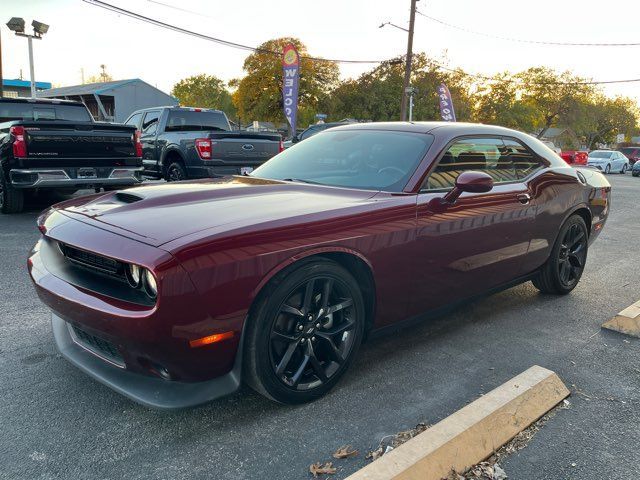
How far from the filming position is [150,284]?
7.16ft

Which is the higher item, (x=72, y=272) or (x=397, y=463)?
(x=72, y=272)

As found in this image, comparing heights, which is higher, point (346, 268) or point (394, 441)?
point (346, 268)

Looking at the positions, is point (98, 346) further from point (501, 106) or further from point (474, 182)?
point (501, 106)

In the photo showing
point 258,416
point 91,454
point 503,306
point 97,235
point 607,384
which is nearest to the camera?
point 91,454

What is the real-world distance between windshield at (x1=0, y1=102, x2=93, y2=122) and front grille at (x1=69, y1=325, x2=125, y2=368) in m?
7.57

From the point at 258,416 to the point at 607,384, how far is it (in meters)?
2.01

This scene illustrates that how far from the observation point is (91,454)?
220 cm

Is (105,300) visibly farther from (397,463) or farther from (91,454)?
(397,463)

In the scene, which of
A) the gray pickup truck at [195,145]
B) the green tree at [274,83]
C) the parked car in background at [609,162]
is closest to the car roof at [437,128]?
the gray pickup truck at [195,145]

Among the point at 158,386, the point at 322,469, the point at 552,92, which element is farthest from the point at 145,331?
the point at 552,92

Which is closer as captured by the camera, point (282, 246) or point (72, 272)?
point (282, 246)

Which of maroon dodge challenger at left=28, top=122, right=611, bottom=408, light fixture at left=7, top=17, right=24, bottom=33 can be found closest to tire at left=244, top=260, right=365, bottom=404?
maroon dodge challenger at left=28, top=122, right=611, bottom=408

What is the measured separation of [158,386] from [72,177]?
584 cm

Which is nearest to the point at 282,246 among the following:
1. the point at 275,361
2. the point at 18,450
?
the point at 275,361
